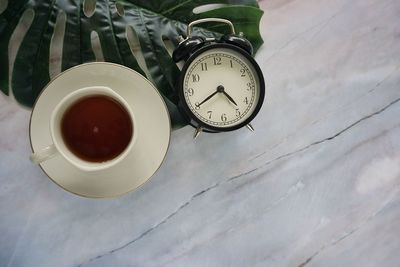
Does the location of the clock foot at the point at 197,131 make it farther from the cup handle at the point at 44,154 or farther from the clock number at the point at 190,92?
the cup handle at the point at 44,154

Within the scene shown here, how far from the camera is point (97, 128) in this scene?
102 centimetres

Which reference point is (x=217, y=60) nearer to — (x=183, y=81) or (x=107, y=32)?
(x=183, y=81)

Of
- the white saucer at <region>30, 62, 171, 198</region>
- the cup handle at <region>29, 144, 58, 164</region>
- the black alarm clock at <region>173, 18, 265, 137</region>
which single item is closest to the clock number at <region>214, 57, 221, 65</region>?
the black alarm clock at <region>173, 18, 265, 137</region>

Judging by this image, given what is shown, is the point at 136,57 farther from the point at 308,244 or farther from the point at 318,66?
the point at 308,244

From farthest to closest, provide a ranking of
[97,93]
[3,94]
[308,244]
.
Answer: [308,244] < [3,94] < [97,93]

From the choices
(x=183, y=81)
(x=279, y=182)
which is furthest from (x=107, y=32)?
(x=279, y=182)

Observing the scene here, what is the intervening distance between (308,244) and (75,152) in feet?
1.89

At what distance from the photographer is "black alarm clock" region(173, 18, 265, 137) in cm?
106

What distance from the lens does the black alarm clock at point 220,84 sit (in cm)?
106

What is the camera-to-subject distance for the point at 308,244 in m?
1.22

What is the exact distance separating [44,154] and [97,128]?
112 millimetres

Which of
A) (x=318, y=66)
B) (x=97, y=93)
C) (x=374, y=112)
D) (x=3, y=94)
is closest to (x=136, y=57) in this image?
(x=97, y=93)

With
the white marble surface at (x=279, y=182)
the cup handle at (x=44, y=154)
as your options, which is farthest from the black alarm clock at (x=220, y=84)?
the cup handle at (x=44, y=154)

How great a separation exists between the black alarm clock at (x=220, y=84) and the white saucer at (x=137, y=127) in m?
0.07
